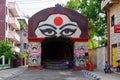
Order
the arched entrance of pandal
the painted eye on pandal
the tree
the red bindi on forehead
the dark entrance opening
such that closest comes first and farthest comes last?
the arched entrance of pandal < the painted eye on pandal < the red bindi on forehead < the tree < the dark entrance opening

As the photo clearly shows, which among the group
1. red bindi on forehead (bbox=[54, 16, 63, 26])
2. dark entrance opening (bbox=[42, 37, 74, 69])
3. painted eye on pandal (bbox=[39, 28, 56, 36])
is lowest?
dark entrance opening (bbox=[42, 37, 74, 69])

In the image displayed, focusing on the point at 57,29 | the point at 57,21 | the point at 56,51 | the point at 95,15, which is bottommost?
the point at 56,51

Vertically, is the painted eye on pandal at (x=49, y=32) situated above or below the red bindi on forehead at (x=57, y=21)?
below

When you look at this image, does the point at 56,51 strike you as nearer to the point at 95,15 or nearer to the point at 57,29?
the point at 95,15

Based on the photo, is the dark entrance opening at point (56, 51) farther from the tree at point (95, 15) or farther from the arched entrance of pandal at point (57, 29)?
the arched entrance of pandal at point (57, 29)

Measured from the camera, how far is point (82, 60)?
137 ft

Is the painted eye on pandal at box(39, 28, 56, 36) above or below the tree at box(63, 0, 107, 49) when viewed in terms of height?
below

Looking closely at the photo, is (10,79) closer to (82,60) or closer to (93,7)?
(82,60)

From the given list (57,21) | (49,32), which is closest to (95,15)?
(57,21)

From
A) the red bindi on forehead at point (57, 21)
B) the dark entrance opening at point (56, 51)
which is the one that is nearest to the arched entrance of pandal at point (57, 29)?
the red bindi on forehead at point (57, 21)

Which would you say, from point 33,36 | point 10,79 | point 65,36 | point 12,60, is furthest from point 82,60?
point 10,79

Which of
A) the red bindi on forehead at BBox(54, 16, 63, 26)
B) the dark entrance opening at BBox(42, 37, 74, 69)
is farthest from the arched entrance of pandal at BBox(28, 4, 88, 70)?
the dark entrance opening at BBox(42, 37, 74, 69)

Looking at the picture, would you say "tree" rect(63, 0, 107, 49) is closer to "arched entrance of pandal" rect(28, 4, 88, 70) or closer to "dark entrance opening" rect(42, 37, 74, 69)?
"dark entrance opening" rect(42, 37, 74, 69)

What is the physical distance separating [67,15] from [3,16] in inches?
666
